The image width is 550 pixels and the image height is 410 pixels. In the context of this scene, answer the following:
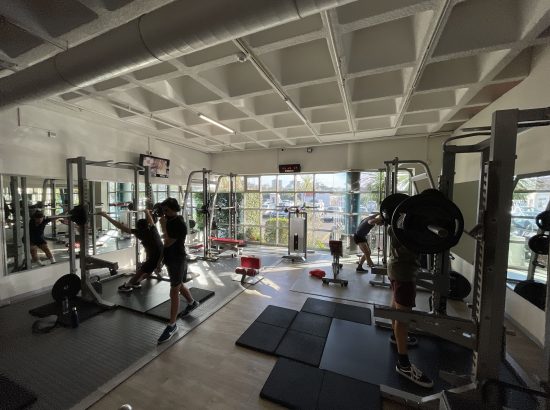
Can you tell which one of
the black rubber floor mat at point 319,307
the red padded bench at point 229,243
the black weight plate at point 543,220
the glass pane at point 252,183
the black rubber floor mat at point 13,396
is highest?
the glass pane at point 252,183

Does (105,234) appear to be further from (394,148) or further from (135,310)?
(394,148)

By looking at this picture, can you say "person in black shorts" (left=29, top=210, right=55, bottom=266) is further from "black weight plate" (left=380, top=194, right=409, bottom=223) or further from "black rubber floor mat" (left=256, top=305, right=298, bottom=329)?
"black weight plate" (left=380, top=194, right=409, bottom=223)

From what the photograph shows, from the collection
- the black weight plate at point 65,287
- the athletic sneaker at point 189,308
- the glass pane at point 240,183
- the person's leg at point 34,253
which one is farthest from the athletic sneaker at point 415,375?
the glass pane at point 240,183

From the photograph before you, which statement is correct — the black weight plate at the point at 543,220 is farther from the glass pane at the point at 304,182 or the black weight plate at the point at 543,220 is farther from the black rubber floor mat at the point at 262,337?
the glass pane at the point at 304,182

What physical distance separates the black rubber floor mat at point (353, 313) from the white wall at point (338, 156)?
3988mm

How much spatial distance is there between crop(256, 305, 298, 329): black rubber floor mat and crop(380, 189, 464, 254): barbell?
204cm

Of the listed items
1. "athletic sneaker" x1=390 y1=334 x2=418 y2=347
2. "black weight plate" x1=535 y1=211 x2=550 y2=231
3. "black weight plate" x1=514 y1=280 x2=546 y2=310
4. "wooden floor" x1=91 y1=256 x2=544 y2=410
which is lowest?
"wooden floor" x1=91 y1=256 x2=544 y2=410

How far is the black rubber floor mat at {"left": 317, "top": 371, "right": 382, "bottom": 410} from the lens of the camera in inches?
71.4

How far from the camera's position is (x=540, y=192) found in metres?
2.67

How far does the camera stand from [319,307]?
3393 mm

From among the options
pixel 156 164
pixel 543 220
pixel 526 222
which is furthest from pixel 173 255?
pixel 526 222

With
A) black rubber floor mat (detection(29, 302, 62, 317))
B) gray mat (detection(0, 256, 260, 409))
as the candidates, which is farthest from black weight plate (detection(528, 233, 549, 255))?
black rubber floor mat (detection(29, 302, 62, 317))

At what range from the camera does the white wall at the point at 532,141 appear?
246 cm

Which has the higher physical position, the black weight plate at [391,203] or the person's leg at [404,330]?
the black weight plate at [391,203]
